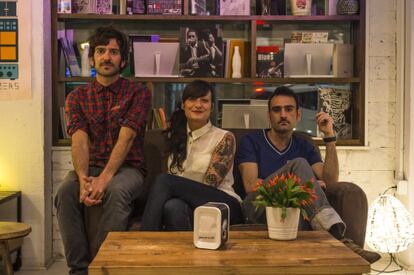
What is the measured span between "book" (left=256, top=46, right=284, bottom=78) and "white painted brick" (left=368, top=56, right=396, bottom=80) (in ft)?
2.05

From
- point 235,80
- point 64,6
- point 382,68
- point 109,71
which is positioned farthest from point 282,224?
point 64,6

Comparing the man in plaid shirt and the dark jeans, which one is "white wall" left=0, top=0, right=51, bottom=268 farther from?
the dark jeans

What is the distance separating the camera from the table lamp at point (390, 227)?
11.9 feet

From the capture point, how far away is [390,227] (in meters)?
3.64

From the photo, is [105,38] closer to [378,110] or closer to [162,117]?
[162,117]

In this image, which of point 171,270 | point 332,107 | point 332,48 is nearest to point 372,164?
point 332,107

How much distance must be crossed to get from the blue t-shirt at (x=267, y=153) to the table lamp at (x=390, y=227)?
638 mm

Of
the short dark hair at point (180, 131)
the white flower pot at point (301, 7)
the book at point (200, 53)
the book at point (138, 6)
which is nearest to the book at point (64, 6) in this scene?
the book at point (138, 6)

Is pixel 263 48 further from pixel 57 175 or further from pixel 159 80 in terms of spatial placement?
pixel 57 175

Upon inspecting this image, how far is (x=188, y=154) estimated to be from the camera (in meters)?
3.23

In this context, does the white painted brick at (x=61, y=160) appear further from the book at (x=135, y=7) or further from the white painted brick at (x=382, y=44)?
the white painted brick at (x=382, y=44)

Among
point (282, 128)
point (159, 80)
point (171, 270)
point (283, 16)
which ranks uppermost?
point (283, 16)

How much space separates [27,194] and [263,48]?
1914mm

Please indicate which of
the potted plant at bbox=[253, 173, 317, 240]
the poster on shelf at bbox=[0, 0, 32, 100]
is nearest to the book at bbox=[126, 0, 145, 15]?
the poster on shelf at bbox=[0, 0, 32, 100]
